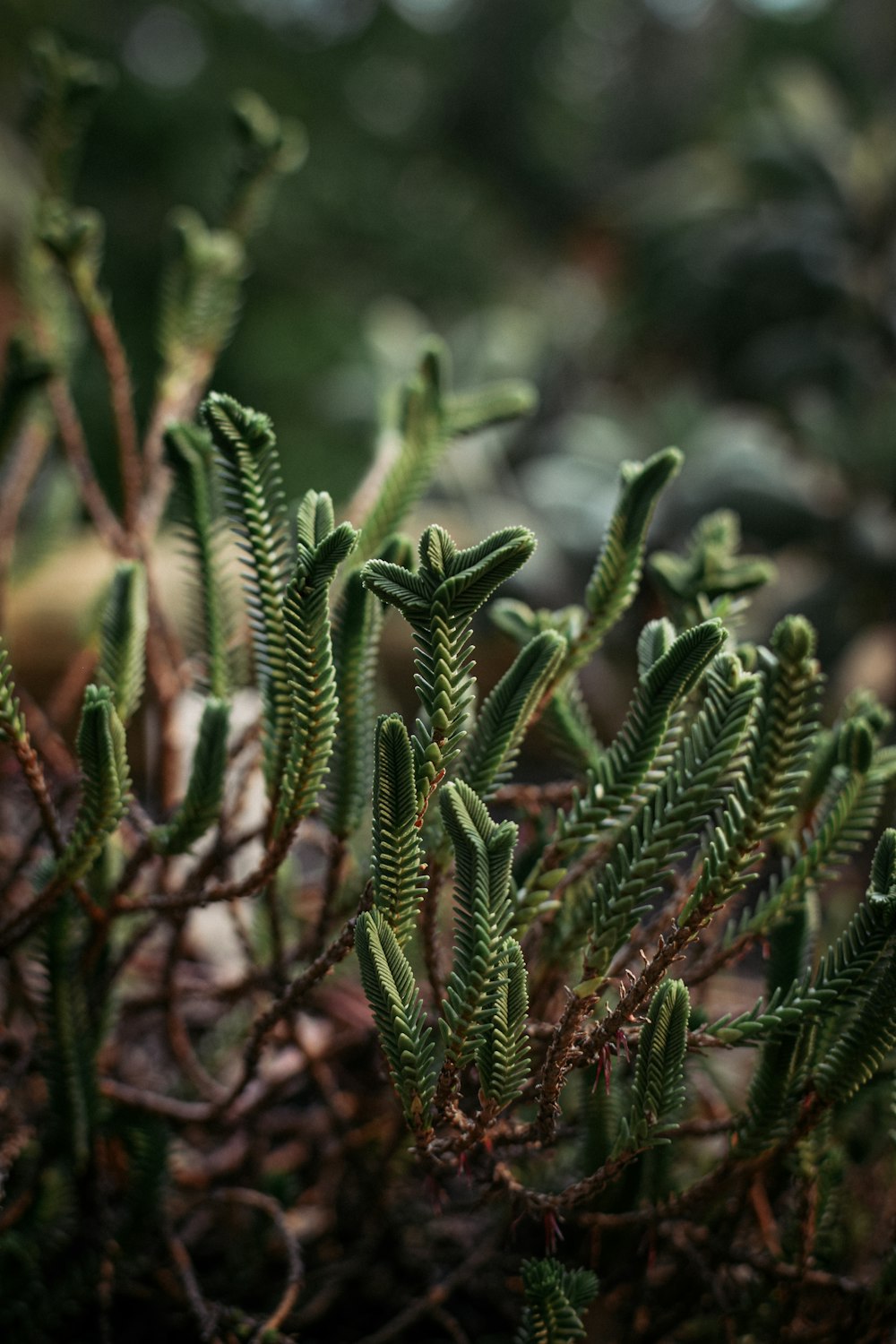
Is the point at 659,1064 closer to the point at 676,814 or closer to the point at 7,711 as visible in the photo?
the point at 676,814

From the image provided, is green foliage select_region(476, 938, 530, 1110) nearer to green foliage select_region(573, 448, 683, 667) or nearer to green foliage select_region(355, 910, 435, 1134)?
green foliage select_region(355, 910, 435, 1134)

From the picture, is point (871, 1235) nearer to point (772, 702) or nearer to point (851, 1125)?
point (851, 1125)

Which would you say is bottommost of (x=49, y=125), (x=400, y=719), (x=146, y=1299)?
(x=146, y=1299)

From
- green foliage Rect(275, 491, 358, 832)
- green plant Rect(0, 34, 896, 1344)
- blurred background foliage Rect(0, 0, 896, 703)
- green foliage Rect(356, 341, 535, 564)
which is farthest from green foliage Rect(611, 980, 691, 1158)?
blurred background foliage Rect(0, 0, 896, 703)

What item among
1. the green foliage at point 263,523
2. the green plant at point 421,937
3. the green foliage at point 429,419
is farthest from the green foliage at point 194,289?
the green foliage at point 263,523

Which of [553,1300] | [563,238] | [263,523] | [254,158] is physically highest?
[563,238]

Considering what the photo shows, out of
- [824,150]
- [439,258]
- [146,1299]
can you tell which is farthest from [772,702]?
[439,258]

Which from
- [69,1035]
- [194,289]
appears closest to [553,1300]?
[69,1035]
